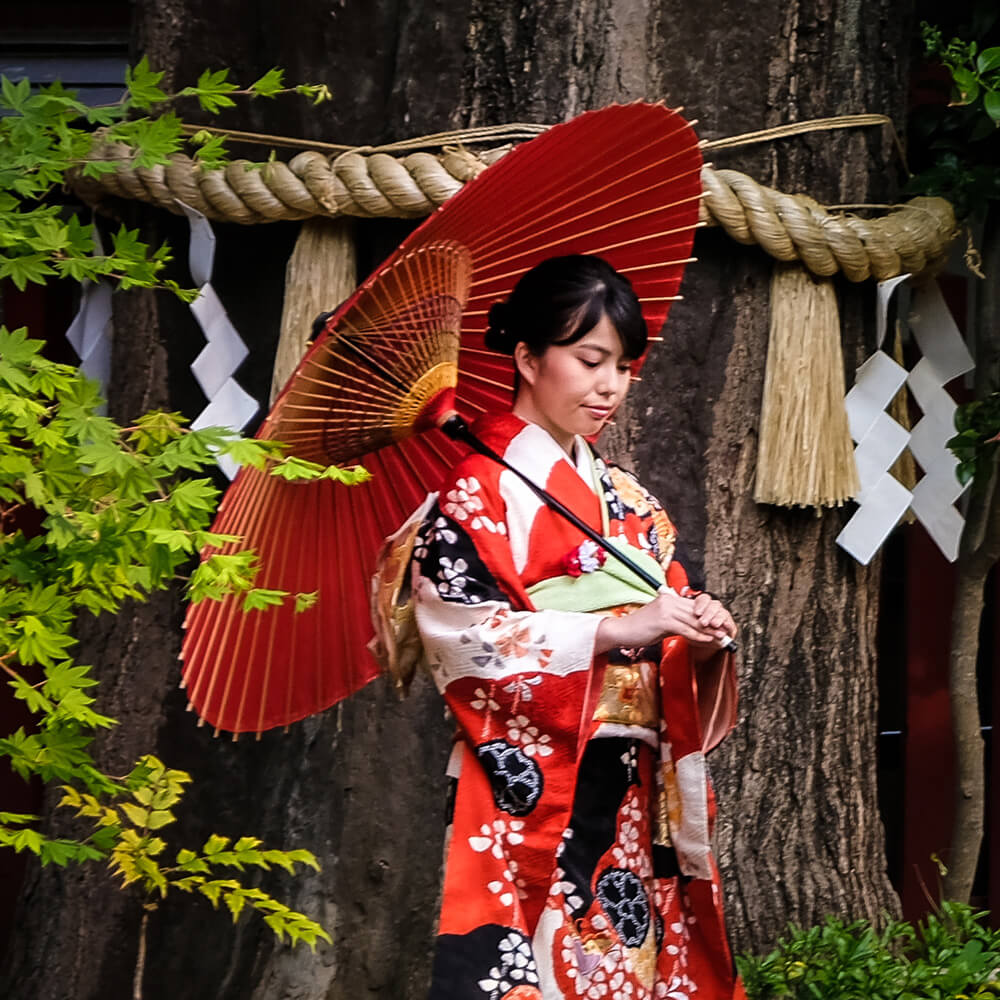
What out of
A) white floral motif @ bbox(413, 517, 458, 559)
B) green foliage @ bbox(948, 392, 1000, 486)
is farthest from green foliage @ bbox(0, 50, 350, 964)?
green foliage @ bbox(948, 392, 1000, 486)

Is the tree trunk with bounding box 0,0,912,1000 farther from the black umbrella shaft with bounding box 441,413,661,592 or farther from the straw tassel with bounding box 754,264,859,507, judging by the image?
the black umbrella shaft with bounding box 441,413,661,592

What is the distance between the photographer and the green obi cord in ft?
8.59

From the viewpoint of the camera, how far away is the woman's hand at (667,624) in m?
2.45

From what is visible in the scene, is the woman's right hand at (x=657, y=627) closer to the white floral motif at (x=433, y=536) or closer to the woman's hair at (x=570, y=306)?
the white floral motif at (x=433, y=536)

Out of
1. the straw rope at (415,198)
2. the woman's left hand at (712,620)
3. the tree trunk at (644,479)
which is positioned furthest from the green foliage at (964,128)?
the woman's left hand at (712,620)

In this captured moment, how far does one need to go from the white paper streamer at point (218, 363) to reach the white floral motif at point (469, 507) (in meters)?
A: 1.09

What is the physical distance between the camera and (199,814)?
12.0 ft

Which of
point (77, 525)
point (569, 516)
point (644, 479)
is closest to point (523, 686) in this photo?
point (569, 516)

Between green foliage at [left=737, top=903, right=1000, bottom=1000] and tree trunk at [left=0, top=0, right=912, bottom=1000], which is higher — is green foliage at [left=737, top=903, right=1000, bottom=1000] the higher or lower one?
the lower one

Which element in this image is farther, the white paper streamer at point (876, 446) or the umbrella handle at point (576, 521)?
the white paper streamer at point (876, 446)

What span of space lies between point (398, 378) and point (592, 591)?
0.51 m

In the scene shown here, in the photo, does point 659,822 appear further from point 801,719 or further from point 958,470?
point 958,470

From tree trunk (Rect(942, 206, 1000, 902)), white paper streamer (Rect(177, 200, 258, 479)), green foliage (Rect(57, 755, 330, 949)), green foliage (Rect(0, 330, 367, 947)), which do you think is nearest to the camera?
green foliage (Rect(0, 330, 367, 947))

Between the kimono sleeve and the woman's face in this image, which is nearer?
the kimono sleeve
